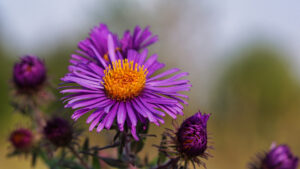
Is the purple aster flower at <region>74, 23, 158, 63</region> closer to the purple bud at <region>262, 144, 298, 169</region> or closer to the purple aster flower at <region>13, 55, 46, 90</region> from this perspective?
the purple aster flower at <region>13, 55, 46, 90</region>

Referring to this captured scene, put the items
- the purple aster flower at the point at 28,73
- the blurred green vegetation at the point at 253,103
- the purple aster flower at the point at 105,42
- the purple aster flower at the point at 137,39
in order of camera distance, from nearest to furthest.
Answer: the purple aster flower at the point at 105,42 → the purple aster flower at the point at 137,39 → the purple aster flower at the point at 28,73 → the blurred green vegetation at the point at 253,103

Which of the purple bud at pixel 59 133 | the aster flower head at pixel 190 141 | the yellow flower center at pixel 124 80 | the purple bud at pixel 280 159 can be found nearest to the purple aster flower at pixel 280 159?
the purple bud at pixel 280 159

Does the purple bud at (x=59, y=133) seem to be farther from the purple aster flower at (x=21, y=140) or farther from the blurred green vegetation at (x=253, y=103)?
the blurred green vegetation at (x=253, y=103)

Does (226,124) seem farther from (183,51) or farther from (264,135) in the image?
(183,51)

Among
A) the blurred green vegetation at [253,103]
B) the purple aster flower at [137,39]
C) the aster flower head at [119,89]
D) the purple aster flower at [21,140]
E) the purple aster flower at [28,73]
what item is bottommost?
the purple aster flower at [21,140]

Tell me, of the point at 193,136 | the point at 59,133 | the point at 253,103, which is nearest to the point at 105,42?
the point at 59,133

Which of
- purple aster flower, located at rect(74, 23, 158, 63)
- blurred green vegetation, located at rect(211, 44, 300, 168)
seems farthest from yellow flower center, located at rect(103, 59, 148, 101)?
blurred green vegetation, located at rect(211, 44, 300, 168)

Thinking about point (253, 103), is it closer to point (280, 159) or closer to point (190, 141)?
point (280, 159)

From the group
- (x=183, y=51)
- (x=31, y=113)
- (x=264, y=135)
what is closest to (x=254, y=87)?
(x=264, y=135)
